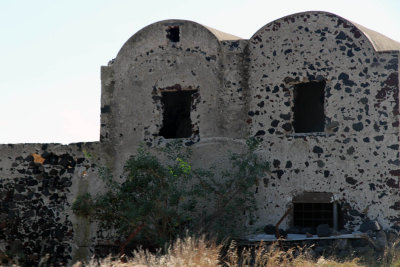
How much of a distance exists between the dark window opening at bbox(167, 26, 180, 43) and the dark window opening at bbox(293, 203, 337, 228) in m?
4.42

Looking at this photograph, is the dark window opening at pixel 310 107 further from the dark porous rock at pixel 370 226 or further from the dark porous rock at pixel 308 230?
the dark porous rock at pixel 370 226

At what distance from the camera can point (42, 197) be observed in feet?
48.5

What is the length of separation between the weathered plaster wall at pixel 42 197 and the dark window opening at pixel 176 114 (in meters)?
2.09

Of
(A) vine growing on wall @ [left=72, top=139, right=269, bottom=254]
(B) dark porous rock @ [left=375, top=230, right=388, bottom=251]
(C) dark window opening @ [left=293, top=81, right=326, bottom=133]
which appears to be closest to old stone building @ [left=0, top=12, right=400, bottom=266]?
(A) vine growing on wall @ [left=72, top=139, right=269, bottom=254]

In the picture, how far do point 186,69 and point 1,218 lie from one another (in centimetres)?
537

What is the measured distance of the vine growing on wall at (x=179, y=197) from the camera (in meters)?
12.8

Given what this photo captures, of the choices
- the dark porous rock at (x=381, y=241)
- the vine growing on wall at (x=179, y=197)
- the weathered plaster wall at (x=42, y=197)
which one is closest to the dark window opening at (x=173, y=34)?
the vine growing on wall at (x=179, y=197)

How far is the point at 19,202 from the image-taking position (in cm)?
1485

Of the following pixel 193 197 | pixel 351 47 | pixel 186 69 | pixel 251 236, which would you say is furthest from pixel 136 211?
pixel 351 47

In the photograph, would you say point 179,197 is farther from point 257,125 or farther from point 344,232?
point 344,232

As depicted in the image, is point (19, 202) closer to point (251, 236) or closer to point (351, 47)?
point (251, 236)

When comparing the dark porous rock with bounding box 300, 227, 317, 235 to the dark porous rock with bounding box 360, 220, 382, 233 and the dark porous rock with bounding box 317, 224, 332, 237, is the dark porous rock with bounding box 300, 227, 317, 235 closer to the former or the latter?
the dark porous rock with bounding box 317, 224, 332, 237

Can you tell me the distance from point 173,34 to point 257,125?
9.25ft

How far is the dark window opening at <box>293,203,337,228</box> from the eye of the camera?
13711mm
